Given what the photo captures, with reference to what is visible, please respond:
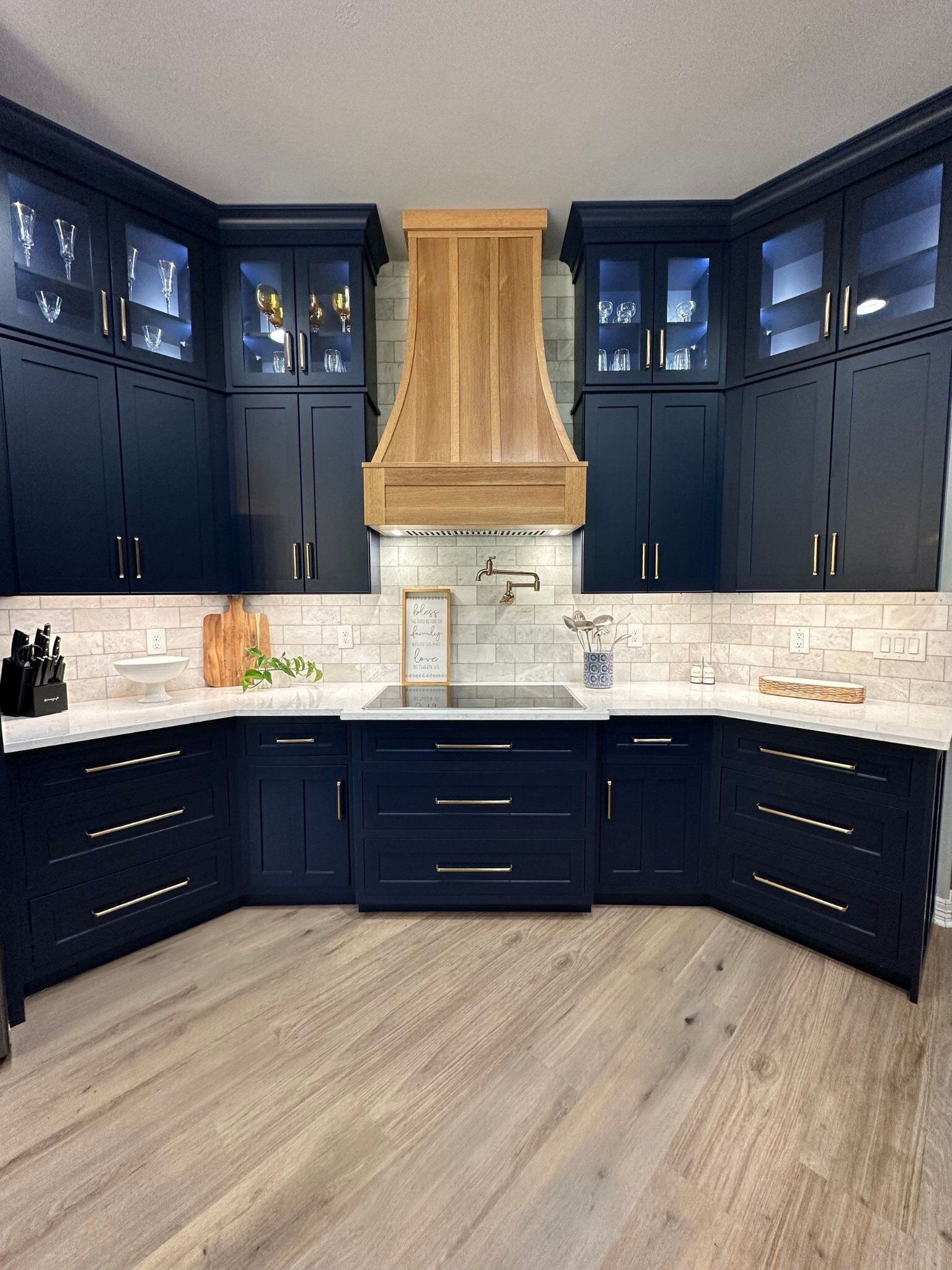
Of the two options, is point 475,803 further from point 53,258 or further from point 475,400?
point 53,258

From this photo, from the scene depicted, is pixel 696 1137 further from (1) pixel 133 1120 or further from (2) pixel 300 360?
(2) pixel 300 360

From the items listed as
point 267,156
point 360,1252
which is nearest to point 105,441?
point 267,156

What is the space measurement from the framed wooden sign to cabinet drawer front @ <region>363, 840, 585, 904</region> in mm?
877

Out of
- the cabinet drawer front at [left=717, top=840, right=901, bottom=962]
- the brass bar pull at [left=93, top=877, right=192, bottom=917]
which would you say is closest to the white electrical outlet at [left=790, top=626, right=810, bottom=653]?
the cabinet drawer front at [left=717, top=840, right=901, bottom=962]

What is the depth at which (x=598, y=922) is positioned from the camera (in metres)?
2.14

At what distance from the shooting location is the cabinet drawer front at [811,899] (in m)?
1.78

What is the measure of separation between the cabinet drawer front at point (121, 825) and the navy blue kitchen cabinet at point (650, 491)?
1.91 metres

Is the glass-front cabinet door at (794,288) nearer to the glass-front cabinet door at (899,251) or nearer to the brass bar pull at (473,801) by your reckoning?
the glass-front cabinet door at (899,251)

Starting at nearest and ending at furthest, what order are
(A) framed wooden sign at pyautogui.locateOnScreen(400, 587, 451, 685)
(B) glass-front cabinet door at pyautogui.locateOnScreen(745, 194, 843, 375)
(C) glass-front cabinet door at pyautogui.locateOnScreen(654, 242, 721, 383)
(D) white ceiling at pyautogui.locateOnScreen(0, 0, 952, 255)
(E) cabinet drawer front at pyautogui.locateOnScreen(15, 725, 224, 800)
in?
(D) white ceiling at pyautogui.locateOnScreen(0, 0, 952, 255)
(E) cabinet drawer front at pyautogui.locateOnScreen(15, 725, 224, 800)
(B) glass-front cabinet door at pyautogui.locateOnScreen(745, 194, 843, 375)
(C) glass-front cabinet door at pyautogui.locateOnScreen(654, 242, 721, 383)
(A) framed wooden sign at pyautogui.locateOnScreen(400, 587, 451, 685)

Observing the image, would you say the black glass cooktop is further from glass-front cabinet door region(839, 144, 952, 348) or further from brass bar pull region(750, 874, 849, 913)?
glass-front cabinet door region(839, 144, 952, 348)

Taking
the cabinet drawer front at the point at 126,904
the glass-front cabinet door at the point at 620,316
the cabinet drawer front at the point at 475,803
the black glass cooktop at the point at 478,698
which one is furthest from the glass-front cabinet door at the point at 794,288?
the cabinet drawer front at the point at 126,904

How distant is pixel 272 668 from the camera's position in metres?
2.61

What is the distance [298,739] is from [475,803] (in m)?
0.80

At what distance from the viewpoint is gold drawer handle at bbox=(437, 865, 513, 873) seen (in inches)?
85.4
